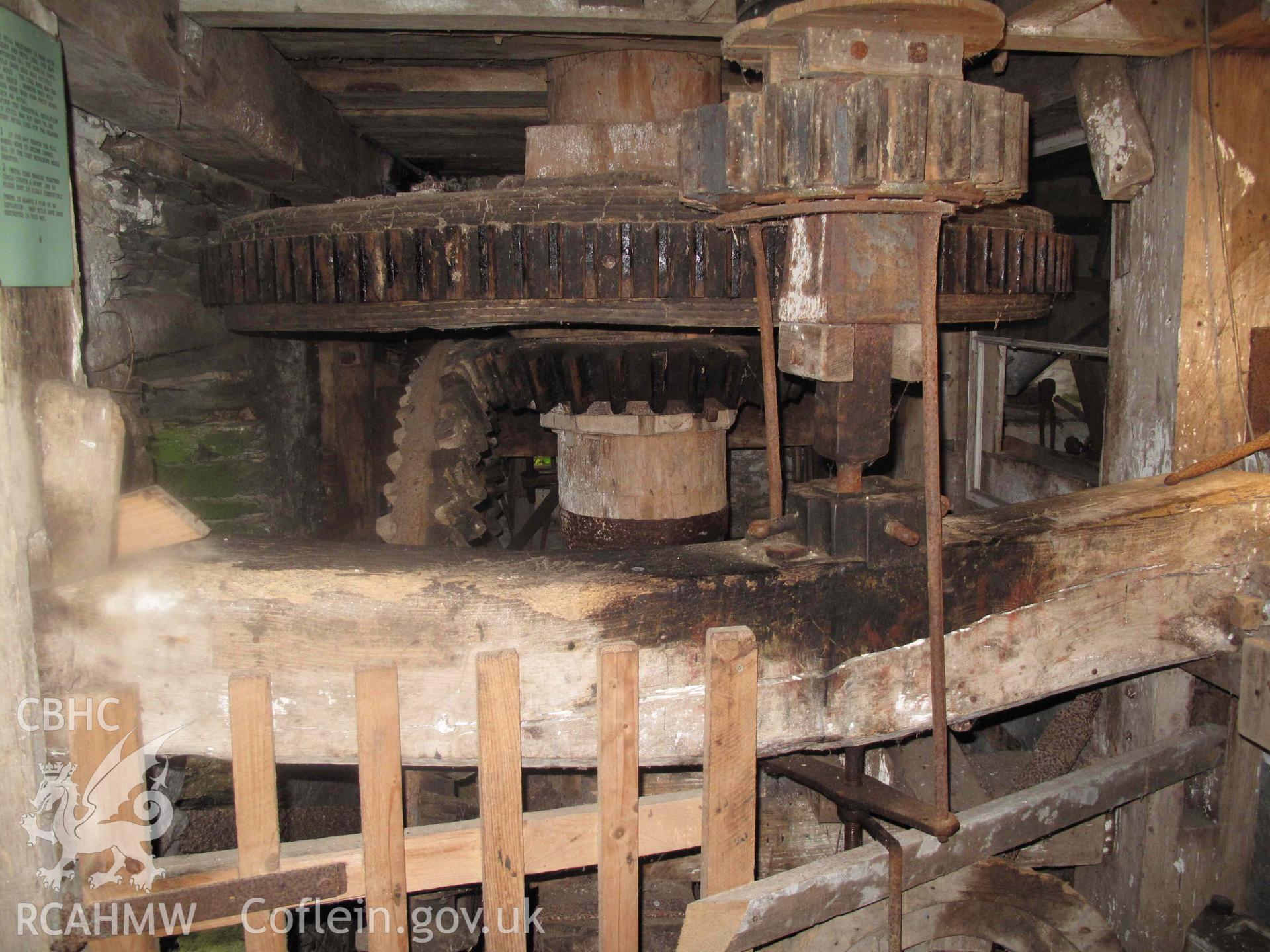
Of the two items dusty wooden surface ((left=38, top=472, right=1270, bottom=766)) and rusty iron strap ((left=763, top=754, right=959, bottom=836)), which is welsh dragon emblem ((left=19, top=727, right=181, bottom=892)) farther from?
rusty iron strap ((left=763, top=754, right=959, bottom=836))

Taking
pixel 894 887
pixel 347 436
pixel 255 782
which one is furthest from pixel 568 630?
pixel 347 436

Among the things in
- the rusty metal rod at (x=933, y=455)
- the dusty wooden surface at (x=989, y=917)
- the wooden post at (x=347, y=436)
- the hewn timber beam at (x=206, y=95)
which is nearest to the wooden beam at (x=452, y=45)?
the hewn timber beam at (x=206, y=95)

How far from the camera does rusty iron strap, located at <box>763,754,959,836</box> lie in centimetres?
138

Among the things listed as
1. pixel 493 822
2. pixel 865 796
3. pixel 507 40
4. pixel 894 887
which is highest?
pixel 507 40

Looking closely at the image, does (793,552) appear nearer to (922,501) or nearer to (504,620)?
(922,501)

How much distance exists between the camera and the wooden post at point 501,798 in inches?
50.1

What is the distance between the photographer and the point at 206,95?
2000 millimetres

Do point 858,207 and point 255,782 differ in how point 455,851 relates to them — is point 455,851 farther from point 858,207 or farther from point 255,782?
point 858,207

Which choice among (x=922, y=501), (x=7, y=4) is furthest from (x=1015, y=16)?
(x=7, y=4)

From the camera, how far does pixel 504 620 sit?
4.37 feet

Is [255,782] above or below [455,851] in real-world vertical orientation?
above

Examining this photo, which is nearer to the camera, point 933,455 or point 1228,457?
point 933,455

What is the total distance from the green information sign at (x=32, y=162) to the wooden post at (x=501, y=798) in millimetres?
859

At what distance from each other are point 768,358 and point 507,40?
124 cm
